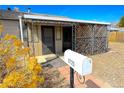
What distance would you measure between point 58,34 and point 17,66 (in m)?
5.49

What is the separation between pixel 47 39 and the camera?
775 centimetres

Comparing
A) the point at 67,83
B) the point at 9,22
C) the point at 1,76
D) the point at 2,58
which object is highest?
the point at 9,22

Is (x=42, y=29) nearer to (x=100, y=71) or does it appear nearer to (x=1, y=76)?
(x=100, y=71)

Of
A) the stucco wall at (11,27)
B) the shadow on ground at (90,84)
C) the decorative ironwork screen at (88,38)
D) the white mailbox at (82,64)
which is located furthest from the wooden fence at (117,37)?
the white mailbox at (82,64)

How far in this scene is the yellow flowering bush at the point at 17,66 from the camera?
243 centimetres

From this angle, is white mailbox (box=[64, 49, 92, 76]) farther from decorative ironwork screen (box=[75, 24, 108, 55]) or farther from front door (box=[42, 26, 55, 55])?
decorative ironwork screen (box=[75, 24, 108, 55])

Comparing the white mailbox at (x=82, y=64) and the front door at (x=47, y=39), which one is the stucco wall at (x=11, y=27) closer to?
the front door at (x=47, y=39)

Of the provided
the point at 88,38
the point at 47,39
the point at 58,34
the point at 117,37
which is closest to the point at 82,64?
the point at 47,39

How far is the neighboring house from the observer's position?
22.5 ft

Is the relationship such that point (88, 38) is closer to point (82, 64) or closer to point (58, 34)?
point (58, 34)

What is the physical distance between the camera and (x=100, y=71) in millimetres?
5008

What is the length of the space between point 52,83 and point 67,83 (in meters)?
0.50

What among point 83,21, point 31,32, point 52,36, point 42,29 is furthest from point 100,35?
point 31,32

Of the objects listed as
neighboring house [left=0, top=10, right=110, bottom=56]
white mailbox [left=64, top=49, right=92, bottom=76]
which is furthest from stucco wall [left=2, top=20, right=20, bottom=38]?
white mailbox [left=64, top=49, right=92, bottom=76]
